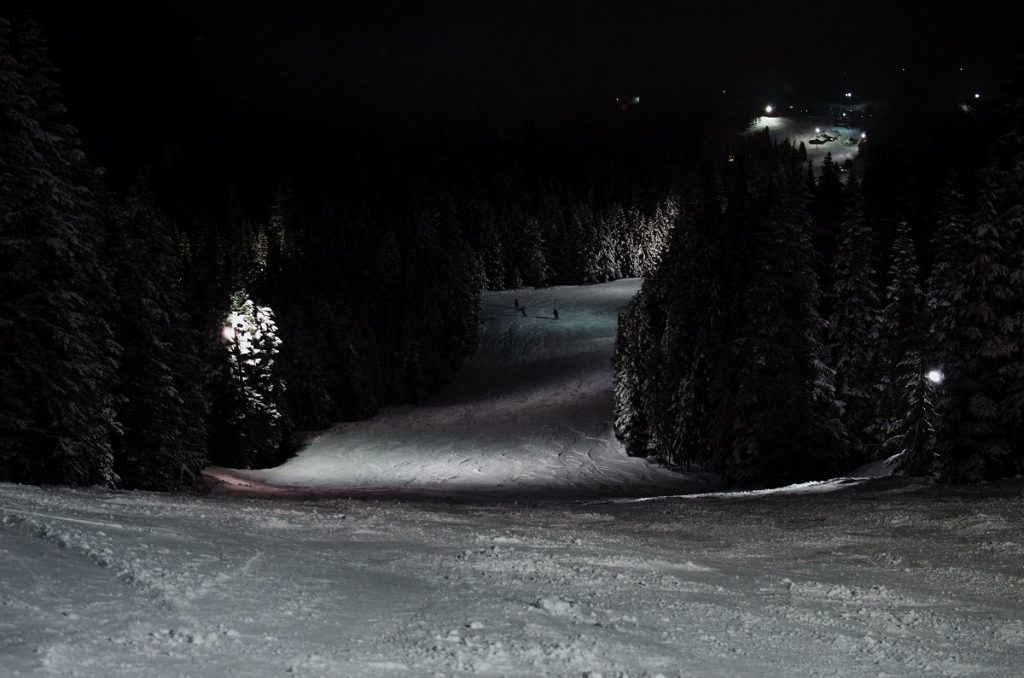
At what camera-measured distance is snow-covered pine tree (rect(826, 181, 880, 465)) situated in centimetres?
4150

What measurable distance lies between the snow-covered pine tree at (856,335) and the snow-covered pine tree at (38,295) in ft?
106

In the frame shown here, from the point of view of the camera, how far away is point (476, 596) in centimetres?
816

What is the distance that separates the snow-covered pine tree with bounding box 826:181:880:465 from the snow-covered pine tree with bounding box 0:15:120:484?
32250mm

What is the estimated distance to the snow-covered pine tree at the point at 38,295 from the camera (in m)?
20.1

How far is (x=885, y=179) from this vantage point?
79875 mm

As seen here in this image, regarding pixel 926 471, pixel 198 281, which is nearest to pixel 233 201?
pixel 198 281

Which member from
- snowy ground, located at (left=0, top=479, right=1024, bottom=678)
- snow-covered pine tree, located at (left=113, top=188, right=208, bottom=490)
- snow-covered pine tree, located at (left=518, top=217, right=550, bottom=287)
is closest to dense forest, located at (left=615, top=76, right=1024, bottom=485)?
snowy ground, located at (left=0, top=479, right=1024, bottom=678)

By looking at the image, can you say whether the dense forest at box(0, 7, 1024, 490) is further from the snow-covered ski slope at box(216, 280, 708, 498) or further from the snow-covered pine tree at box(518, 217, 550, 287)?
the snow-covered pine tree at box(518, 217, 550, 287)

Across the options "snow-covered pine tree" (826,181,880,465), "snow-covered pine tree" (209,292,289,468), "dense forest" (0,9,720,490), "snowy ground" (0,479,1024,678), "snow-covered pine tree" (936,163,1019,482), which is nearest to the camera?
"snowy ground" (0,479,1024,678)

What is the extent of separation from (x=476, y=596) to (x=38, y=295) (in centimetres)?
1684

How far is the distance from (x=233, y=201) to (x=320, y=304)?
8856cm

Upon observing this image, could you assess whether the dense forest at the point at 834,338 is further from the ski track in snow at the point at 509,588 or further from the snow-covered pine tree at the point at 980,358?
the ski track in snow at the point at 509,588

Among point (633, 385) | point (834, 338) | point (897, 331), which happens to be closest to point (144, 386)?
point (897, 331)

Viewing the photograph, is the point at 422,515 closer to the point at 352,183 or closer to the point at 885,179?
the point at 885,179
